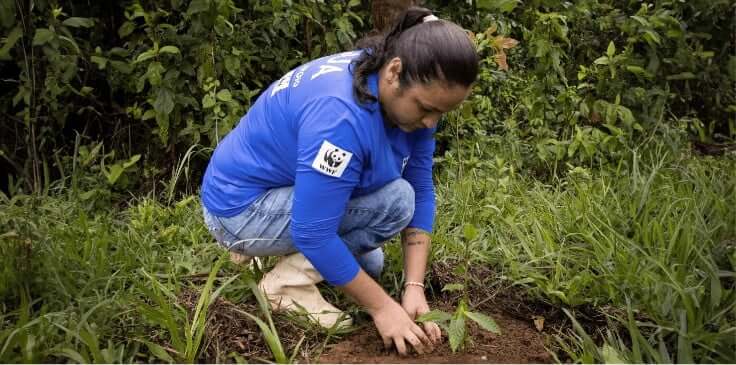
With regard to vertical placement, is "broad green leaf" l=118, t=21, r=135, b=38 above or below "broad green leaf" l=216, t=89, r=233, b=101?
above

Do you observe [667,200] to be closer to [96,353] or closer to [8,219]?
[96,353]

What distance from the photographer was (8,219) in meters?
2.39

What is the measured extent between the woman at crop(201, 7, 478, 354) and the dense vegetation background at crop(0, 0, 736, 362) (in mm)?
210

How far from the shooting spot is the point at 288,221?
2.10m

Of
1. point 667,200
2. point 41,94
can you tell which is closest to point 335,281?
point 667,200

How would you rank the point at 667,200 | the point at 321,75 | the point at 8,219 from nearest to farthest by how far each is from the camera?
the point at 321,75, the point at 8,219, the point at 667,200

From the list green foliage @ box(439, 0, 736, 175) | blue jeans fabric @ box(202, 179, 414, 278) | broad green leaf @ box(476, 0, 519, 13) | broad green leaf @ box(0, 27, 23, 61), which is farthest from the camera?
green foliage @ box(439, 0, 736, 175)

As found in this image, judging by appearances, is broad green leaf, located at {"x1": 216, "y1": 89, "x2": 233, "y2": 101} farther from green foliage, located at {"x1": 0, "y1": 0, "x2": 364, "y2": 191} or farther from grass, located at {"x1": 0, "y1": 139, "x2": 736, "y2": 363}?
grass, located at {"x1": 0, "y1": 139, "x2": 736, "y2": 363}

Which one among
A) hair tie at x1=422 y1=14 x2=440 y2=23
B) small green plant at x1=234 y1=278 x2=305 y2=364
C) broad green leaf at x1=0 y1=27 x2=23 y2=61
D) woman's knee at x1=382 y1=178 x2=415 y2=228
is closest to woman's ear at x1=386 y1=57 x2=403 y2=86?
hair tie at x1=422 y1=14 x2=440 y2=23

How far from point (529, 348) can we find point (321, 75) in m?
0.94

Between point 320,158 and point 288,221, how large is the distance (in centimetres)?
39

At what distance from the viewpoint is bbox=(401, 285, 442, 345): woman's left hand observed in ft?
6.73

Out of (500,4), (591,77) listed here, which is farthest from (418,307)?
(591,77)

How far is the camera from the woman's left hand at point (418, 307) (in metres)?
2.05
